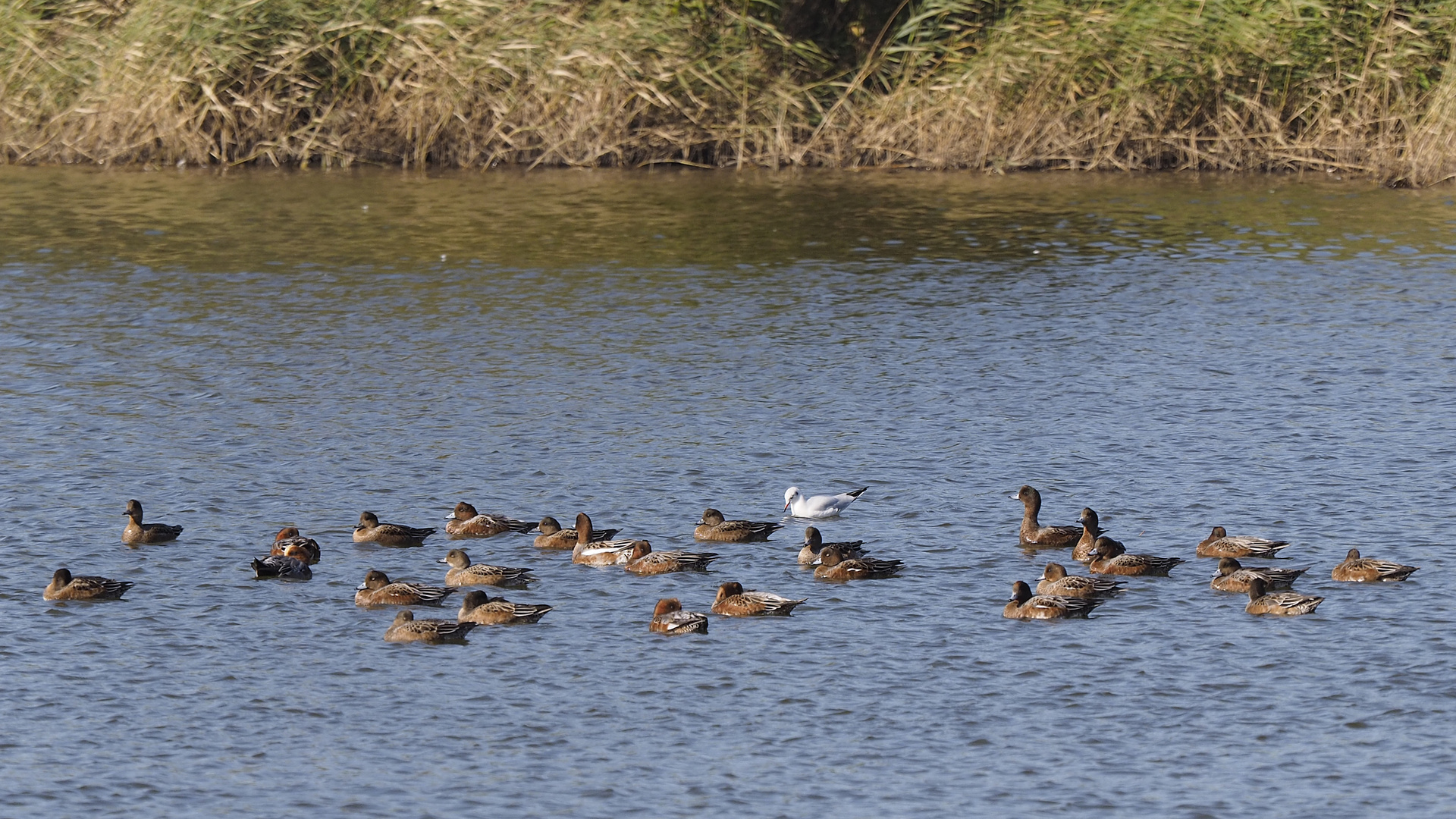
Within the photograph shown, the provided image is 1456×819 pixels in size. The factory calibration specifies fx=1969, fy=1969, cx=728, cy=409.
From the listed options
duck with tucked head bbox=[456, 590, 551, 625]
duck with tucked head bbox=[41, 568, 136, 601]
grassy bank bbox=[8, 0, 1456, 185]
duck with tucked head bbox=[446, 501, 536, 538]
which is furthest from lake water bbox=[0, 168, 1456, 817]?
grassy bank bbox=[8, 0, 1456, 185]

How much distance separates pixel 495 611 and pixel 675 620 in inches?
54.4

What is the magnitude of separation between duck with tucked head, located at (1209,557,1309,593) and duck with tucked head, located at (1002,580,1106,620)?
1.03 m

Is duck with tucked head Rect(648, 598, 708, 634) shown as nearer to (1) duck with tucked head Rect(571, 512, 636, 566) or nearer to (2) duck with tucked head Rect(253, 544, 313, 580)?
(1) duck with tucked head Rect(571, 512, 636, 566)

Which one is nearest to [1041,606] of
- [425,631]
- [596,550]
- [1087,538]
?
[1087,538]

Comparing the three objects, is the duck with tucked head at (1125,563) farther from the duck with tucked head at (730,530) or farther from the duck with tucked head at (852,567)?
the duck with tucked head at (730,530)

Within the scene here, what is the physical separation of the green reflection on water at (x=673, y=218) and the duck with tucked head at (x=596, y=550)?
1449 centimetres

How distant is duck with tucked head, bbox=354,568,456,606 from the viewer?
1526 cm

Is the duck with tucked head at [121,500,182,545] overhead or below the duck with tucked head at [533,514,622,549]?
below

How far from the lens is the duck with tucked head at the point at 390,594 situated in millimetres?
15258

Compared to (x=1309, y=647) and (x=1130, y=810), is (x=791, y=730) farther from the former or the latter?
(x=1309, y=647)

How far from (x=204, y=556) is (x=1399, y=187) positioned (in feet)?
86.7

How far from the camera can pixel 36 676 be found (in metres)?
13.9

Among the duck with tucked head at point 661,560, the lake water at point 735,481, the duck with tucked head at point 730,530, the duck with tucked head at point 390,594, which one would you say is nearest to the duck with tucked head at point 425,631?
the lake water at point 735,481

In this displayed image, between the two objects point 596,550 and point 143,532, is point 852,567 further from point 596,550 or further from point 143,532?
point 143,532
